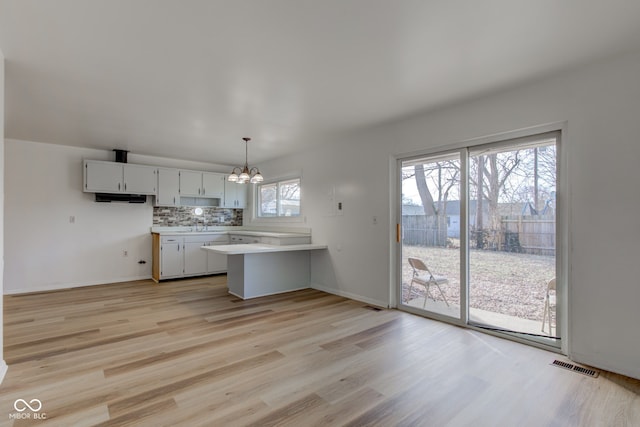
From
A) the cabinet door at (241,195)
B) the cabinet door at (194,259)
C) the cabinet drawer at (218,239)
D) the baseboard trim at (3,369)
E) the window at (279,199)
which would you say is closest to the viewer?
the baseboard trim at (3,369)

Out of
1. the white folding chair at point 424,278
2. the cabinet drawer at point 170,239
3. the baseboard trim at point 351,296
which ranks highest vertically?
the cabinet drawer at point 170,239

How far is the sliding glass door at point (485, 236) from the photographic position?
3.02 meters

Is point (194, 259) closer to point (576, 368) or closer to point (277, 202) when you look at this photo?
point (277, 202)

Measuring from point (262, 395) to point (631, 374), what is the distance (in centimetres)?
281

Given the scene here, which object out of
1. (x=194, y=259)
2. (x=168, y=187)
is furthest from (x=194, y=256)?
(x=168, y=187)

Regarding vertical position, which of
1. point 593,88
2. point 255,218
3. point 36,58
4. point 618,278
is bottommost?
point 618,278

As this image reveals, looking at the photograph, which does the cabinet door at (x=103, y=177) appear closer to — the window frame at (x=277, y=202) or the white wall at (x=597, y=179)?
the window frame at (x=277, y=202)

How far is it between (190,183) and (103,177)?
1.50 m

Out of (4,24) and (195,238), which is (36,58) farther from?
(195,238)

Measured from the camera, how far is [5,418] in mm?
1910

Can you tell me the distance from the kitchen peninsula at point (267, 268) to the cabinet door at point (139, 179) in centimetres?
220

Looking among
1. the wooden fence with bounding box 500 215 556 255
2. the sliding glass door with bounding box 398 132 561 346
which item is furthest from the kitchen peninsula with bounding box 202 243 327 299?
the wooden fence with bounding box 500 215 556 255

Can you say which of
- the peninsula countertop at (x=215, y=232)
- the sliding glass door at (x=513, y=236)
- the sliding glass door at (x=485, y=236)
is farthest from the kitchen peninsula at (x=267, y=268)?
the sliding glass door at (x=513, y=236)

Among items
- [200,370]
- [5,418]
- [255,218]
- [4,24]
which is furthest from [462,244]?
[255,218]
